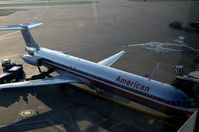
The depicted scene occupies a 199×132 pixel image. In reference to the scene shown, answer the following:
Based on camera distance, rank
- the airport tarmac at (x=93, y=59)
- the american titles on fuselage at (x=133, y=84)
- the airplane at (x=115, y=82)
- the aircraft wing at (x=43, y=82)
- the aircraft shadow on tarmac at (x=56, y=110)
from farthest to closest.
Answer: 1. the aircraft wing at (x=43, y=82)
2. the airport tarmac at (x=93, y=59)
3. the aircraft shadow on tarmac at (x=56, y=110)
4. the american titles on fuselage at (x=133, y=84)
5. the airplane at (x=115, y=82)

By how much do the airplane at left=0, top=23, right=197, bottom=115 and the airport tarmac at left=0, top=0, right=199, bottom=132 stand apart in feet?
5.75

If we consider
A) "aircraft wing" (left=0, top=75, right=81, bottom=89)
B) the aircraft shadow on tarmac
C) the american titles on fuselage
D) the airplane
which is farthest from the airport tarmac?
the american titles on fuselage

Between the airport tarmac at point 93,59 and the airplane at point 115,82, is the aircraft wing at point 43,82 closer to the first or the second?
the airplane at point 115,82

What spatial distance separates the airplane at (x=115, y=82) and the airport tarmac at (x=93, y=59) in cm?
175

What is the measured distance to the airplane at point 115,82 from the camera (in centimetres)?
1553

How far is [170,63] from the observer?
95.0ft

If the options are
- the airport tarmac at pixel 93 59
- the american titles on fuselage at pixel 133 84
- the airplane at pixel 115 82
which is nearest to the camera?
→ the airplane at pixel 115 82

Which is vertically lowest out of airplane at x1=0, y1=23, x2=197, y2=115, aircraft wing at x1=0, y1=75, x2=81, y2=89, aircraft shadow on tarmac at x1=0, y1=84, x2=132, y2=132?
aircraft shadow on tarmac at x1=0, y1=84, x2=132, y2=132

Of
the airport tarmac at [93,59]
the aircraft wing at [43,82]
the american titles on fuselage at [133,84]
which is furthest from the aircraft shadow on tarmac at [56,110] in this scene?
the american titles on fuselage at [133,84]

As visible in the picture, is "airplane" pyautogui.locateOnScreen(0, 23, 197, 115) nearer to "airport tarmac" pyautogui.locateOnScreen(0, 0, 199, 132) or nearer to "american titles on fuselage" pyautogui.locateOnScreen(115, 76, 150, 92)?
"american titles on fuselage" pyautogui.locateOnScreen(115, 76, 150, 92)

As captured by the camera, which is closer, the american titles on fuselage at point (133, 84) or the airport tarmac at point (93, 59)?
the american titles on fuselage at point (133, 84)

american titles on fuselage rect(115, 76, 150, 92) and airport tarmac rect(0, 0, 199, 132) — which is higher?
american titles on fuselage rect(115, 76, 150, 92)

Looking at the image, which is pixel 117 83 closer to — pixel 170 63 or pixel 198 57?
pixel 170 63

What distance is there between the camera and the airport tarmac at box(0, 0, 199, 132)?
17.2 metres
